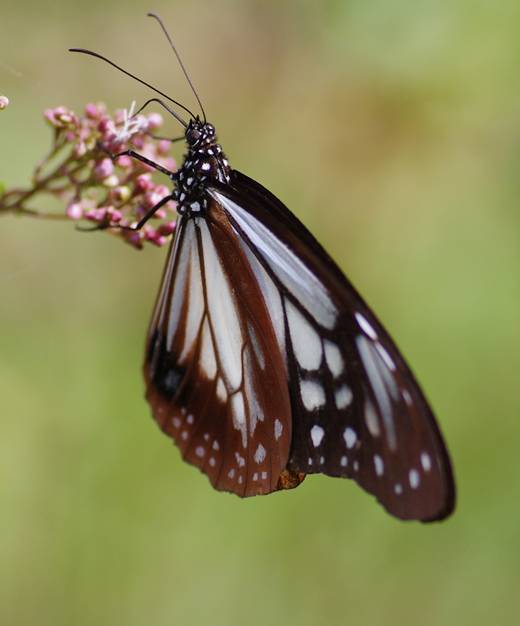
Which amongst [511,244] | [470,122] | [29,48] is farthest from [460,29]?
[29,48]

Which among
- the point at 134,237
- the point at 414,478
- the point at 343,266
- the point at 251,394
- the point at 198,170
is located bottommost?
the point at 414,478

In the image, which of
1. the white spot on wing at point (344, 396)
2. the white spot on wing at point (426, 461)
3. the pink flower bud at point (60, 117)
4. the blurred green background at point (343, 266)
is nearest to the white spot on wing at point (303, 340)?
the white spot on wing at point (344, 396)

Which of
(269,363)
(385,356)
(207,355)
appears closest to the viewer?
(385,356)

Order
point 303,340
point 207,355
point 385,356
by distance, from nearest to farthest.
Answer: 1. point 385,356
2. point 303,340
3. point 207,355

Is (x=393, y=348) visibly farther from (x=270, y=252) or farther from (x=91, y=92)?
(x=91, y=92)

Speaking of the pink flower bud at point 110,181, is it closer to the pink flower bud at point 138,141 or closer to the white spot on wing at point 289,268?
the pink flower bud at point 138,141

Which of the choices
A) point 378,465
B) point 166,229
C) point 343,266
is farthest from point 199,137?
point 343,266

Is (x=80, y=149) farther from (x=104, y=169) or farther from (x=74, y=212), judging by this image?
(x=74, y=212)
